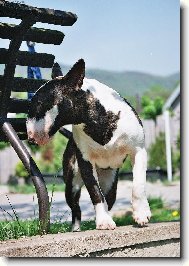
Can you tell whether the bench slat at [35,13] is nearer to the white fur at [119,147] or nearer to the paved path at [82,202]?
the white fur at [119,147]

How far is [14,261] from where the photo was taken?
2.02m

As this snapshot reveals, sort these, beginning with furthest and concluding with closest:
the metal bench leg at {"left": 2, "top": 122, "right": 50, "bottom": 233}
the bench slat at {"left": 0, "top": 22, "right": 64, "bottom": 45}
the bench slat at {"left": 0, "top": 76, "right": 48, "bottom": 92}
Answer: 1. the bench slat at {"left": 0, "top": 76, "right": 48, "bottom": 92}
2. the bench slat at {"left": 0, "top": 22, "right": 64, "bottom": 45}
3. the metal bench leg at {"left": 2, "top": 122, "right": 50, "bottom": 233}

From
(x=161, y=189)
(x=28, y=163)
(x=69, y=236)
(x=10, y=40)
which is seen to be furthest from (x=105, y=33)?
(x=161, y=189)

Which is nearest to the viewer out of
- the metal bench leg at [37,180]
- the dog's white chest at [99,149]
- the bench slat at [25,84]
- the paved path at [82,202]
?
the metal bench leg at [37,180]

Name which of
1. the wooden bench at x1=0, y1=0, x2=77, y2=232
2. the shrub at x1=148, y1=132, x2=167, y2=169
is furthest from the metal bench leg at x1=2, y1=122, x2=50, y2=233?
the shrub at x1=148, y1=132, x2=167, y2=169

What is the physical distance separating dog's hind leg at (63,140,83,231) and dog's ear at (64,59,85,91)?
0.32m

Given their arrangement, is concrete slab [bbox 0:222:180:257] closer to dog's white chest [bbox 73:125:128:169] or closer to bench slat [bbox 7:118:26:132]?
dog's white chest [bbox 73:125:128:169]

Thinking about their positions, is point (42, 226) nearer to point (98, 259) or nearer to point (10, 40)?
point (98, 259)

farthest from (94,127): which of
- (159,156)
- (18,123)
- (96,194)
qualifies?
(159,156)

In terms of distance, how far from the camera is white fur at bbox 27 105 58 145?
220cm

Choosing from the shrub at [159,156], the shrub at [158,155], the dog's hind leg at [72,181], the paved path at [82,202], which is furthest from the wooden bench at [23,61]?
A: the shrub at [158,155]

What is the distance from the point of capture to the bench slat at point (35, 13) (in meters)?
2.26

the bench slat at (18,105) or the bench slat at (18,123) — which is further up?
the bench slat at (18,105)

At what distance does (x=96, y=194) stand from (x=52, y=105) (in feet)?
1.22
